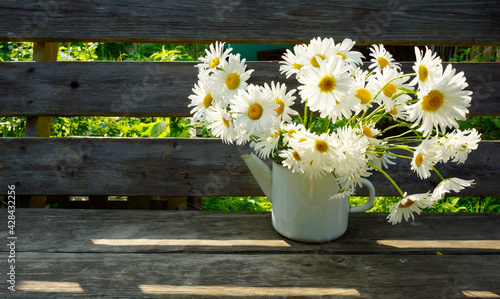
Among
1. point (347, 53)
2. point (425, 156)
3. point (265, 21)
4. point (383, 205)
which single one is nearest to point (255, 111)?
point (347, 53)

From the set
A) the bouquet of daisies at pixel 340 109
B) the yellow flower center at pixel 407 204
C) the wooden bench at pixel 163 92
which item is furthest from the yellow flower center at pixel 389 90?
the wooden bench at pixel 163 92

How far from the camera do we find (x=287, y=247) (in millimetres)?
923

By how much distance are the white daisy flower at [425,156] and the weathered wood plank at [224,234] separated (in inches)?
10.5

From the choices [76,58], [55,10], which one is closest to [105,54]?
[76,58]

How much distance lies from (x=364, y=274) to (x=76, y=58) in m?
1.93

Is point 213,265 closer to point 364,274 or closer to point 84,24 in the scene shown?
point 364,274

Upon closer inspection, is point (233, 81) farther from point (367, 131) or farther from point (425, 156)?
point (425, 156)

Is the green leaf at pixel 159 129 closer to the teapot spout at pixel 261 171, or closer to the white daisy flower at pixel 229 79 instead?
the teapot spout at pixel 261 171

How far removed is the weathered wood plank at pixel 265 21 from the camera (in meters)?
1.28

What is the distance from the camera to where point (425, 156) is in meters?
0.73

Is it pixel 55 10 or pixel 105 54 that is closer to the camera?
pixel 55 10

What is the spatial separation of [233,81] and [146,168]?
68 centimetres

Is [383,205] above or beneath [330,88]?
beneath

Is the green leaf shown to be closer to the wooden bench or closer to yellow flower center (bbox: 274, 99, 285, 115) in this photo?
the wooden bench
